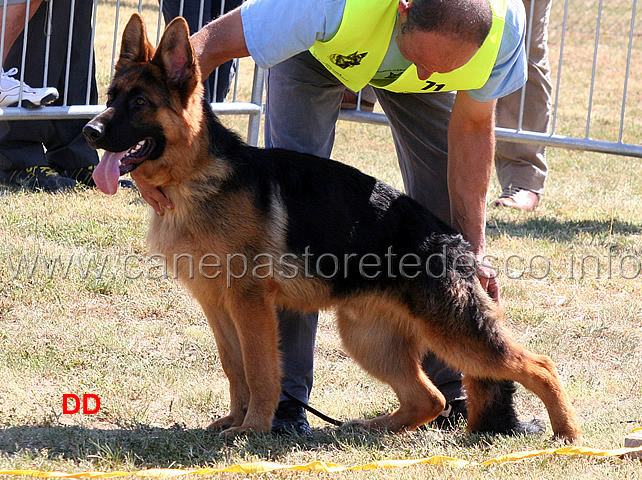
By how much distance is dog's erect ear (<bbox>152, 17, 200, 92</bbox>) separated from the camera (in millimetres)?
3479

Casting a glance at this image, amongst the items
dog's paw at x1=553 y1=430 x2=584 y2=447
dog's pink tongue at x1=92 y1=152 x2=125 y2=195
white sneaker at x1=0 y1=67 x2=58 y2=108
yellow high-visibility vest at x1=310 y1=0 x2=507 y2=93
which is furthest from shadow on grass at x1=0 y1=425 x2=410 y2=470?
white sneaker at x1=0 y1=67 x2=58 y2=108

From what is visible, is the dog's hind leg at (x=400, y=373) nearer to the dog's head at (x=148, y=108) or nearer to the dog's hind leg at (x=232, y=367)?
the dog's hind leg at (x=232, y=367)

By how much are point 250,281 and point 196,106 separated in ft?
2.71

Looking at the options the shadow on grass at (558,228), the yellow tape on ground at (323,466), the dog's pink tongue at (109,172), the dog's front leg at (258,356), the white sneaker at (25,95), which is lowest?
the yellow tape on ground at (323,466)

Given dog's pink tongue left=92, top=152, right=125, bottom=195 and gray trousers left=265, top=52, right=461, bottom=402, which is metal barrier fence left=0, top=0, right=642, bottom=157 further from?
dog's pink tongue left=92, top=152, right=125, bottom=195

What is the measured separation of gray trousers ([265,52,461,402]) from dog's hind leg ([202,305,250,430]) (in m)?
0.27

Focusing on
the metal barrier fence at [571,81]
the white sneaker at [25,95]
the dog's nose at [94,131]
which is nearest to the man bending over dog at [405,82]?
the dog's nose at [94,131]

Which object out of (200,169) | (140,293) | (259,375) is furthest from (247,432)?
(140,293)

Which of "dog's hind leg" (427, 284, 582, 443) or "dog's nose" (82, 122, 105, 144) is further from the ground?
"dog's nose" (82, 122, 105, 144)

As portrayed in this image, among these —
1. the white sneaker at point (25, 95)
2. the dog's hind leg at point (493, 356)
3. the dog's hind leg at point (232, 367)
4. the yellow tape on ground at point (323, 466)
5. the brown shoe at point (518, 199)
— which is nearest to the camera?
the yellow tape on ground at point (323, 466)

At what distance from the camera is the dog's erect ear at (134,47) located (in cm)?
356

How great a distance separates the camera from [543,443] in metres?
3.88

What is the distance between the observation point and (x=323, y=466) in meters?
3.48

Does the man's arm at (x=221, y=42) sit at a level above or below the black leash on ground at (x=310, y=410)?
above
